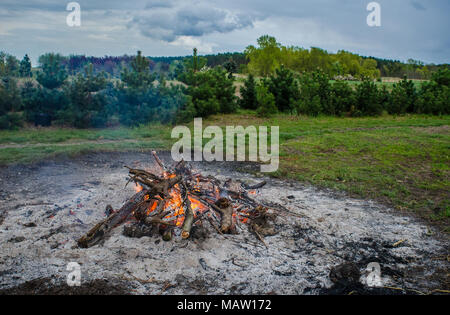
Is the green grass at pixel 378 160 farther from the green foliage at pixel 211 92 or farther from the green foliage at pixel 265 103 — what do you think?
the green foliage at pixel 265 103

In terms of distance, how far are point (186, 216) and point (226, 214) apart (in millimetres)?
539

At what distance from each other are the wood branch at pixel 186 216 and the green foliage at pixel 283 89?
508 inches

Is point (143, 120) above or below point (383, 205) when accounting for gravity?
above

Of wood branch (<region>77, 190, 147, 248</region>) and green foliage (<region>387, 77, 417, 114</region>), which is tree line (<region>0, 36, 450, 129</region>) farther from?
wood branch (<region>77, 190, 147, 248</region>)

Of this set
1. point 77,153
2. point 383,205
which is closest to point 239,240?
point 383,205

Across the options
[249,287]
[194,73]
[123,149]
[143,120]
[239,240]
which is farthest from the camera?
[194,73]

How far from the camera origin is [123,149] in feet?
27.3

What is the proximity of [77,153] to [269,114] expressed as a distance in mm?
9799

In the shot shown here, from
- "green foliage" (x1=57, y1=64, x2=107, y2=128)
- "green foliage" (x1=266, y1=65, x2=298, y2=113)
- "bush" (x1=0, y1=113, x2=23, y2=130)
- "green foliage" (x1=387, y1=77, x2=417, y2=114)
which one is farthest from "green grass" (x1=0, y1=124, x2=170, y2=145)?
"green foliage" (x1=387, y1=77, x2=417, y2=114)

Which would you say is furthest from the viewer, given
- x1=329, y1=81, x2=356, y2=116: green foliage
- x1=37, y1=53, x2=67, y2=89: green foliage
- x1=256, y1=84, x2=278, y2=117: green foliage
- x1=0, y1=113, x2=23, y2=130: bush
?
x1=329, y1=81, x2=356, y2=116: green foliage

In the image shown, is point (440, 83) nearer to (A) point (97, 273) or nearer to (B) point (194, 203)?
(B) point (194, 203)

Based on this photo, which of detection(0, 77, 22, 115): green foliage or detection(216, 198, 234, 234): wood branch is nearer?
detection(216, 198, 234, 234): wood branch

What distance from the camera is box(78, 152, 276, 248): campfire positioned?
154 inches

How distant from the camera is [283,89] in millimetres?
16766
